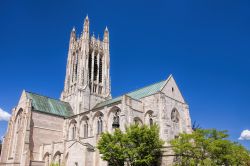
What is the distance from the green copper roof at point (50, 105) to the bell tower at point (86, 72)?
5.80 ft

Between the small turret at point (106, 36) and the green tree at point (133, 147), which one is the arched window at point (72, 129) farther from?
the small turret at point (106, 36)

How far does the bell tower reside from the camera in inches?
2100

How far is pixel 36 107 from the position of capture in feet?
153

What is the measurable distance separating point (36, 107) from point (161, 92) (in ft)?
82.4

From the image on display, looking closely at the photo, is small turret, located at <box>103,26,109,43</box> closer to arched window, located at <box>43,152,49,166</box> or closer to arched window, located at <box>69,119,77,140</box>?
arched window, located at <box>69,119,77,140</box>

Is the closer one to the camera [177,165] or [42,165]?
[177,165]

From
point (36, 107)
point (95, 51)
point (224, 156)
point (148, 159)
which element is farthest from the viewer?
point (95, 51)

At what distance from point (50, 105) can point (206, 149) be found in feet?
117

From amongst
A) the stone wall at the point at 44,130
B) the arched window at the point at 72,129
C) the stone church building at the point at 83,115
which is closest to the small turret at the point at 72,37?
the stone church building at the point at 83,115

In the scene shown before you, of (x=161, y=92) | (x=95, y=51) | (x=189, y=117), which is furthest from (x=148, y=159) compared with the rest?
(x=95, y=51)

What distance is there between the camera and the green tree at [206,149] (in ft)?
79.4

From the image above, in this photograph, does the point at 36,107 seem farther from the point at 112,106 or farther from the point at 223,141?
the point at 223,141

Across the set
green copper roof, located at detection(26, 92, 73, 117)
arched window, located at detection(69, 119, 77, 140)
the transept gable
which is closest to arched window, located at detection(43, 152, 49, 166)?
arched window, located at detection(69, 119, 77, 140)

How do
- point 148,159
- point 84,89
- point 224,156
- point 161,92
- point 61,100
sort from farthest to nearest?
1. point 61,100
2. point 84,89
3. point 161,92
4. point 148,159
5. point 224,156
